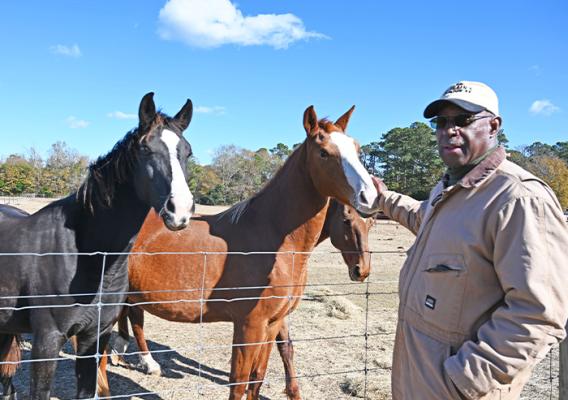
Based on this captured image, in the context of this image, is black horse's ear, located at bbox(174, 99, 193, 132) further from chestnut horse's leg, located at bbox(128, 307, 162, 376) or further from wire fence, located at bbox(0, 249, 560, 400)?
chestnut horse's leg, located at bbox(128, 307, 162, 376)

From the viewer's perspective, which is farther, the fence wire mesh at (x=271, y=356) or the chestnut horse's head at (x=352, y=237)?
the chestnut horse's head at (x=352, y=237)

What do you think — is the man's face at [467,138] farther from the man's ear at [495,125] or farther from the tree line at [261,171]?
the tree line at [261,171]

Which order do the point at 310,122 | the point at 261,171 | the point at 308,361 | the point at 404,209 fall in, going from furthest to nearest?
1. the point at 261,171
2. the point at 308,361
3. the point at 310,122
4. the point at 404,209

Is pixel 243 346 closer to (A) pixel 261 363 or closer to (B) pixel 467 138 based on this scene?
(A) pixel 261 363

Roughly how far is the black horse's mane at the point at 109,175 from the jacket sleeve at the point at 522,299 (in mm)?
2376

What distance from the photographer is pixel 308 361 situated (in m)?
5.25

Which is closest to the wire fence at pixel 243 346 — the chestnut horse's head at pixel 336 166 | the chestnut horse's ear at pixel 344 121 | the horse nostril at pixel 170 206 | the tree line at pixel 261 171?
the horse nostril at pixel 170 206

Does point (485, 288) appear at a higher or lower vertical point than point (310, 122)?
lower

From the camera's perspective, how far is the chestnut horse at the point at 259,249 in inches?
126

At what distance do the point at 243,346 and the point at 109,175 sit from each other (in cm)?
169

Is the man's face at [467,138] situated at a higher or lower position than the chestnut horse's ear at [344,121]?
lower

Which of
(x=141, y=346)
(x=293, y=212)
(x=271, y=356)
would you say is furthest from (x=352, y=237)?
(x=141, y=346)

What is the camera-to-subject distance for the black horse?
2.59m

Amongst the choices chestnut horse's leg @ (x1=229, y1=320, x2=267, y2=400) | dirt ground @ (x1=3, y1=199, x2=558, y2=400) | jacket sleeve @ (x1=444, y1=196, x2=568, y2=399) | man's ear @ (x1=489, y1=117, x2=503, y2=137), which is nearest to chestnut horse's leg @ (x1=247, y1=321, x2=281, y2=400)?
chestnut horse's leg @ (x1=229, y1=320, x2=267, y2=400)
